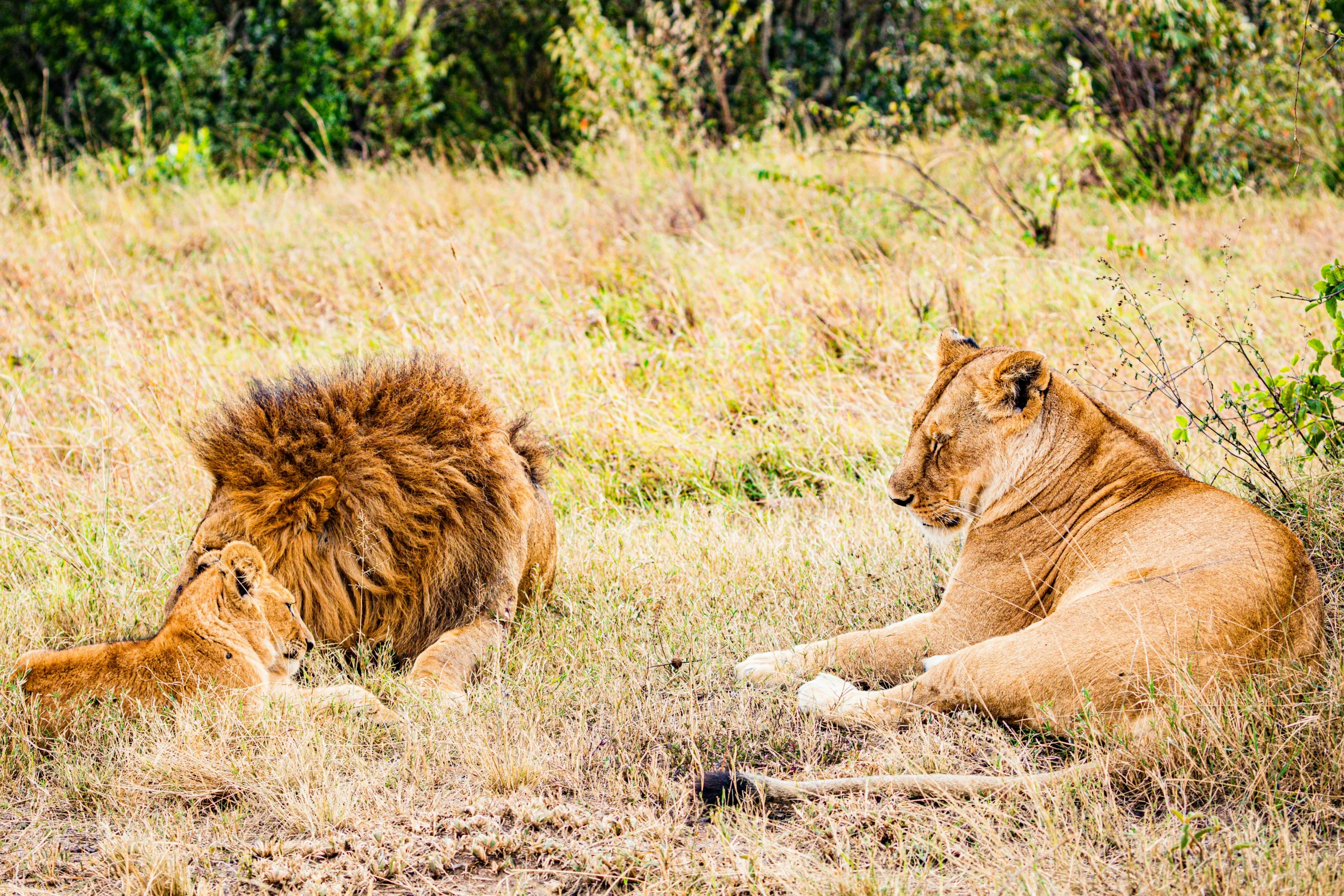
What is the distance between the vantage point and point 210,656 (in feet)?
11.7

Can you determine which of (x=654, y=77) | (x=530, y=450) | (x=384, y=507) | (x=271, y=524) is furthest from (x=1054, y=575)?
(x=654, y=77)

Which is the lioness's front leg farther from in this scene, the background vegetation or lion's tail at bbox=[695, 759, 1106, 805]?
the background vegetation

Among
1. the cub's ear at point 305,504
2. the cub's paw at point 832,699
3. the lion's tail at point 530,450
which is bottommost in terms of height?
the cub's paw at point 832,699

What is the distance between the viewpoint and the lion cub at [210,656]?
3500 mm

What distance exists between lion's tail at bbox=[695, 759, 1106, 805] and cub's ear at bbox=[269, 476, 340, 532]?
163 cm

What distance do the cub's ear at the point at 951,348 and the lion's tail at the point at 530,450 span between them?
163 centimetres

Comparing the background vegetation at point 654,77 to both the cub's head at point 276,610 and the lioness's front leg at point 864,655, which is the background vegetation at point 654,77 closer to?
the lioness's front leg at point 864,655

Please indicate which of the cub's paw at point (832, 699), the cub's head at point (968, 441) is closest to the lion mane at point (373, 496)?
the cub's paw at point (832, 699)

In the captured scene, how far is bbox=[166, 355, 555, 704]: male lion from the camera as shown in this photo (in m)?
3.82

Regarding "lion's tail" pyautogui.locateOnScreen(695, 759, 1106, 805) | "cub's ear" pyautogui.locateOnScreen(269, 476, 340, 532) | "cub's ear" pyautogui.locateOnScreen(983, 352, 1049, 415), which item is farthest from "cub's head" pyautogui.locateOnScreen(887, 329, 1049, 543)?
"cub's ear" pyautogui.locateOnScreen(269, 476, 340, 532)

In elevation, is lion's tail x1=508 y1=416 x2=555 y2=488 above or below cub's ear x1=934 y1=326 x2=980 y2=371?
below

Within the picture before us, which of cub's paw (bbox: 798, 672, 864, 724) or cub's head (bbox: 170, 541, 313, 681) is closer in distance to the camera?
cub's paw (bbox: 798, 672, 864, 724)

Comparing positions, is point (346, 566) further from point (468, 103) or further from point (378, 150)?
point (468, 103)

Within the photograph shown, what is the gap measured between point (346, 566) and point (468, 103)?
1306 cm
